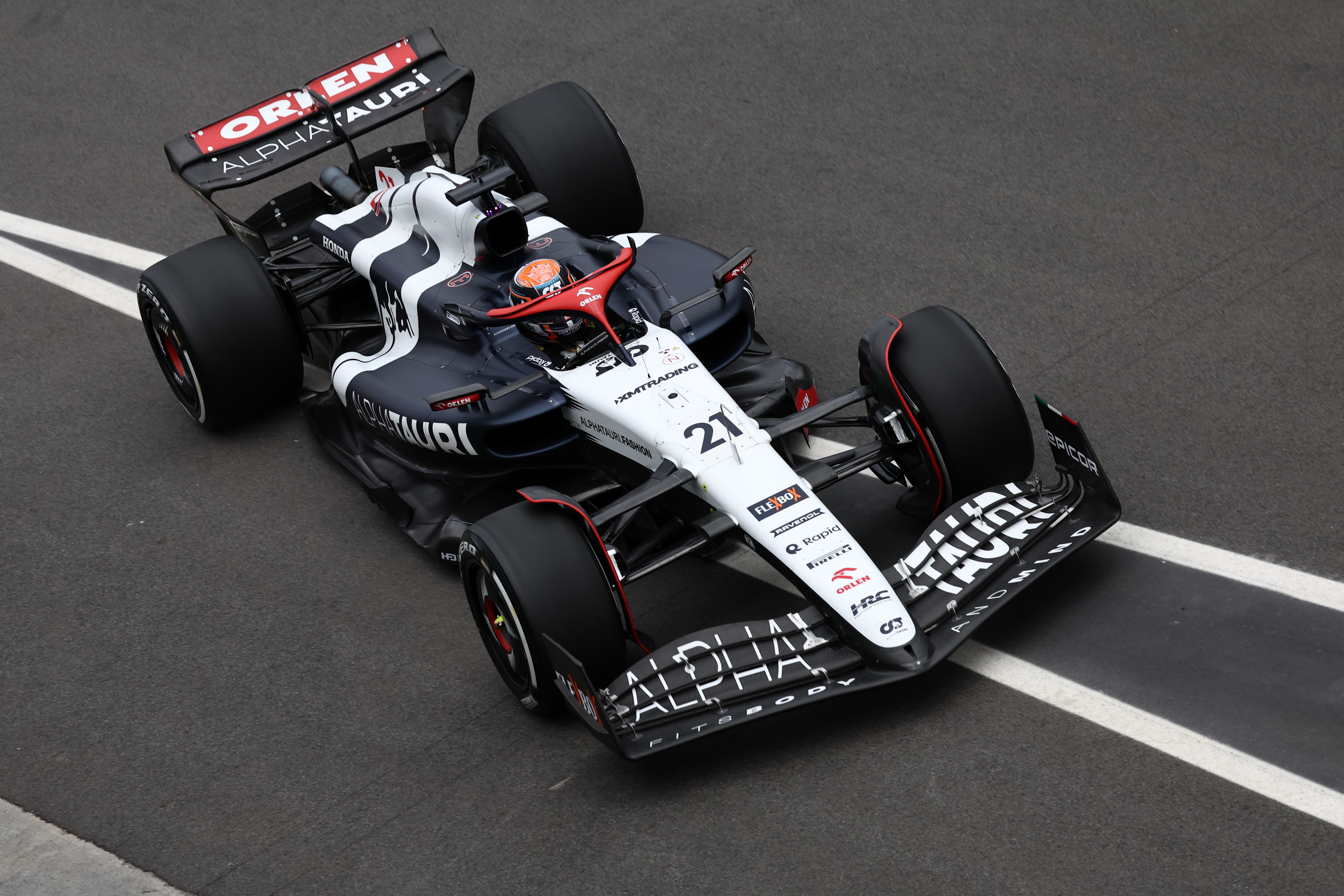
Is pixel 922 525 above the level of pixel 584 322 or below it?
below

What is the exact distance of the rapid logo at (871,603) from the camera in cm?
491

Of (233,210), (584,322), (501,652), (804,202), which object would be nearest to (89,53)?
(233,210)

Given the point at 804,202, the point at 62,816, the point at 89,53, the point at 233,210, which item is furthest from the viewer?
the point at 89,53

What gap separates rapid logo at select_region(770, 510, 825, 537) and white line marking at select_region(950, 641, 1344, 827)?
0.78 meters

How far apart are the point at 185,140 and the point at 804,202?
3.58 meters

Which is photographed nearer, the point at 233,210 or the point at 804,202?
the point at 804,202

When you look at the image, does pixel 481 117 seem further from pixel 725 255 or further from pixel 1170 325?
pixel 1170 325

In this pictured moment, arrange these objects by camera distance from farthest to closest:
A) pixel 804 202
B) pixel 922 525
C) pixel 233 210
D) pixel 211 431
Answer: pixel 233 210 → pixel 804 202 → pixel 211 431 → pixel 922 525

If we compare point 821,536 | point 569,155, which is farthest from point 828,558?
point 569,155

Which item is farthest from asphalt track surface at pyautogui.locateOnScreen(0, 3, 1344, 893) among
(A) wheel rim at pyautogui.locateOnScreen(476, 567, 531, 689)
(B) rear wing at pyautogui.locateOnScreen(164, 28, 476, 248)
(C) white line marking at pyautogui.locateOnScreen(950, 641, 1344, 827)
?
(B) rear wing at pyautogui.locateOnScreen(164, 28, 476, 248)

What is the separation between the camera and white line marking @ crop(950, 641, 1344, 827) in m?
4.56

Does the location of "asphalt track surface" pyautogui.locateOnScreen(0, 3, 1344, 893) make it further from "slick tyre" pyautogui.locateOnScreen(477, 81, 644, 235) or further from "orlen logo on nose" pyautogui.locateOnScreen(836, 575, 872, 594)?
"slick tyre" pyautogui.locateOnScreen(477, 81, 644, 235)

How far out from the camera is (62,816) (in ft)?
17.5

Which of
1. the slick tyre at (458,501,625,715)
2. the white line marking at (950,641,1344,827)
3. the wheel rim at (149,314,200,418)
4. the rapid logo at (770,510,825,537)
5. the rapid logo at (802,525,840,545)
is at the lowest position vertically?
the white line marking at (950,641,1344,827)
